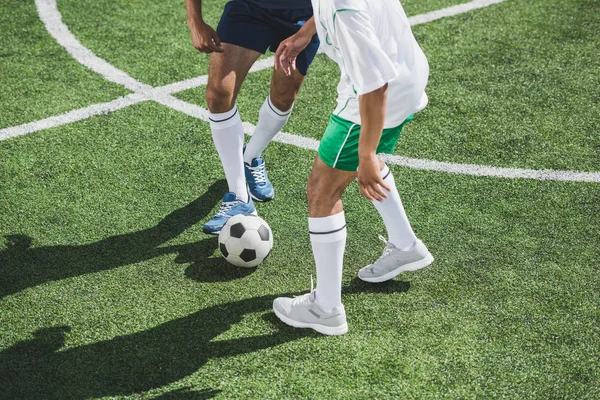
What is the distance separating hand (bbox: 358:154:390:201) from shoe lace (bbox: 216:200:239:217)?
1497 millimetres

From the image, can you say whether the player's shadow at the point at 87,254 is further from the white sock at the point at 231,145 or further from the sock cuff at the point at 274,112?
the sock cuff at the point at 274,112

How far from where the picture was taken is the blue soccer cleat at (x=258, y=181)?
15.7 feet

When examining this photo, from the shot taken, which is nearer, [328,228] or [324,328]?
[328,228]

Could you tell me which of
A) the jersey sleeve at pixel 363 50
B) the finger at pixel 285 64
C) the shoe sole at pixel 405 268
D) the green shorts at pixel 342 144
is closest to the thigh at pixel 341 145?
the green shorts at pixel 342 144

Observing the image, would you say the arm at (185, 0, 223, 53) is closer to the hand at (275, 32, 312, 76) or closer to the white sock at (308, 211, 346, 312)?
the hand at (275, 32, 312, 76)

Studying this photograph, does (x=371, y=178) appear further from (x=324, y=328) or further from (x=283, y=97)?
(x=283, y=97)

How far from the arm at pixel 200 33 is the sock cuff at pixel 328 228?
1.24 m

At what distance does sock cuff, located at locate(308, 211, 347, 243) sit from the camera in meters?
3.58

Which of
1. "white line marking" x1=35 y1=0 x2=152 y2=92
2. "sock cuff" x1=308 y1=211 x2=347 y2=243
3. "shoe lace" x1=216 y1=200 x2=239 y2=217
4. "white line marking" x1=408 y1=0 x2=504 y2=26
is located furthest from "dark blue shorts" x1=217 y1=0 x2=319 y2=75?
"white line marking" x1=408 y1=0 x2=504 y2=26

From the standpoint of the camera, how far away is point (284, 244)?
4.40 m

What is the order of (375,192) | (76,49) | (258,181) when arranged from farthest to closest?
(76,49) < (258,181) < (375,192)

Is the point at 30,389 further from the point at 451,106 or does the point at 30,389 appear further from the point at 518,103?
the point at 518,103

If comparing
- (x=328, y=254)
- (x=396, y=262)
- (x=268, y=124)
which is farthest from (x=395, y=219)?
(x=268, y=124)

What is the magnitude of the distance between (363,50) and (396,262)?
1.44 meters
